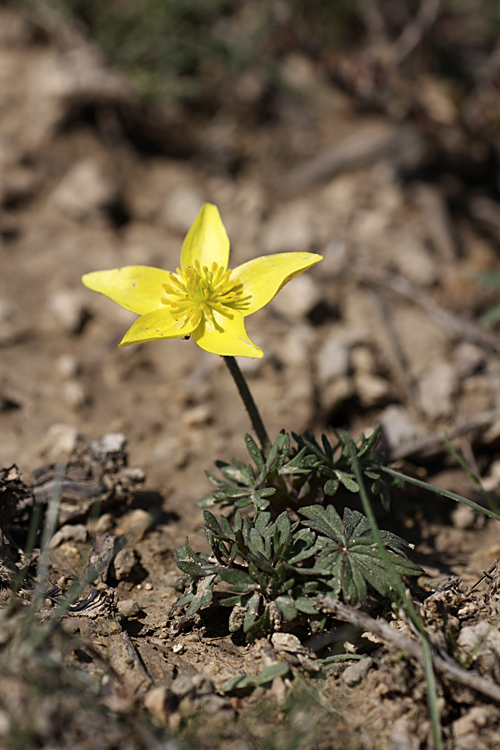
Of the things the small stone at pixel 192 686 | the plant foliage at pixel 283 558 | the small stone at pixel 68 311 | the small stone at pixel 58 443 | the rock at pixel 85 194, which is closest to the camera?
the small stone at pixel 192 686

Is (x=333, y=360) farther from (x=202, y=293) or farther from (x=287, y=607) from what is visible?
(x=287, y=607)

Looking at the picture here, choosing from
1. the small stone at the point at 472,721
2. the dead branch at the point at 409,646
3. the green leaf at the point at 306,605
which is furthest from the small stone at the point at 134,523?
the small stone at the point at 472,721

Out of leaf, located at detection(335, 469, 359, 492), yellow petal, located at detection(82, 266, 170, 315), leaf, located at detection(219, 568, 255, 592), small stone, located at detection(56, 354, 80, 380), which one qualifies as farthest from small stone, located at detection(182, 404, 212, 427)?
leaf, located at detection(219, 568, 255, 592)

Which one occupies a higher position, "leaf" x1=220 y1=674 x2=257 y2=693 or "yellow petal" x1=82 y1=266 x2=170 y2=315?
"yellow petal" x1=82 y1=266 x2=170 y2=315

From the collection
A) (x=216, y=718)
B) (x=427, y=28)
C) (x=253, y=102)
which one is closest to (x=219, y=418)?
(x=216, y=718)

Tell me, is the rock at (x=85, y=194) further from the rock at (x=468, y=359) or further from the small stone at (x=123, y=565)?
the small stone at (x=123, y=565)

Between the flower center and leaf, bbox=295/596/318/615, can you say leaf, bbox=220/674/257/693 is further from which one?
the flower center

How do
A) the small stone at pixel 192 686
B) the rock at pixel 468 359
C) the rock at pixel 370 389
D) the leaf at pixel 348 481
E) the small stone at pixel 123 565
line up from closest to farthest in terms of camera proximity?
the small stone at pixel 192 686
the leaf at pixel 348 481
the small stone at pixel 123 565
the rock at pixel 370 389
the rock at pixel 468 359
